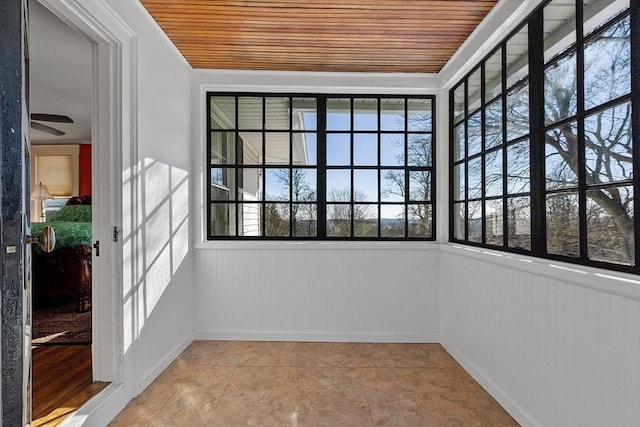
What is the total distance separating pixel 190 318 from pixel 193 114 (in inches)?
Result: 74.1

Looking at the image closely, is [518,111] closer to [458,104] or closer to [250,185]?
[458,104]

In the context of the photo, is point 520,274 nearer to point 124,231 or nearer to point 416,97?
point 416,97

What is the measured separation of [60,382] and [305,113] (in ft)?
9.09

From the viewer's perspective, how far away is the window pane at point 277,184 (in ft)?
11.0

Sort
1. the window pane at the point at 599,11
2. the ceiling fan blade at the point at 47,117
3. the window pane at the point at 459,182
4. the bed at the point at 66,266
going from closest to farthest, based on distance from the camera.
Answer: the window pane at the point at 599,11, the window pane at the point at 459,182, the bed at the point at 66,266, the ceiling fan blade at the point at 47,117

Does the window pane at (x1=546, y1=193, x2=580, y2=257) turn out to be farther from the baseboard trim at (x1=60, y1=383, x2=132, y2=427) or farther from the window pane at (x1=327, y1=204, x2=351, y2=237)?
the baseboard trim at (x1=60, y1=383, x2=132, y2=427)

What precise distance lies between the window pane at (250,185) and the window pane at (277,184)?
7 centimetres

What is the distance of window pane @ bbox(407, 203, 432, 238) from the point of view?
A: 335cm

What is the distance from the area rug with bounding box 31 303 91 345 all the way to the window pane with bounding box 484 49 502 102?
3645 mm

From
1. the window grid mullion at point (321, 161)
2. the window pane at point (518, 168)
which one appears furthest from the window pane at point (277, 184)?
the window pane at point (518, 168)

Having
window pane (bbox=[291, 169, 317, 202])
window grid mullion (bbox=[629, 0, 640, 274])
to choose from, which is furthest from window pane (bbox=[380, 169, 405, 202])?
window grid mullion (bbox=[629, 0, 640, 274])

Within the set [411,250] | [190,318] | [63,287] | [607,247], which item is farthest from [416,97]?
[63,287]

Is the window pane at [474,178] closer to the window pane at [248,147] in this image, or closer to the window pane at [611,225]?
the window pane at [611,225]

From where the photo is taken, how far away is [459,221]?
120 inches
